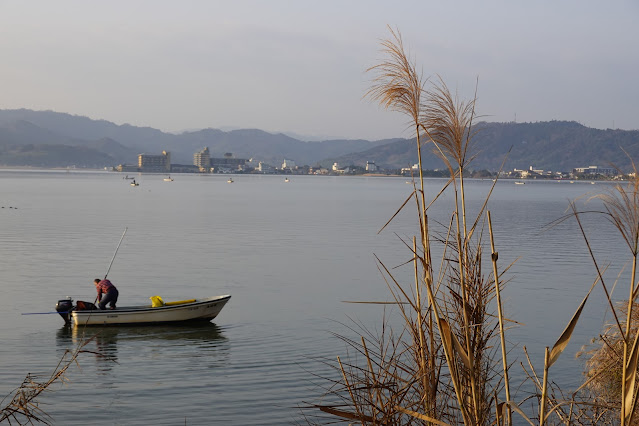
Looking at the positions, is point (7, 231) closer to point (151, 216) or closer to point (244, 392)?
point (151, 216)

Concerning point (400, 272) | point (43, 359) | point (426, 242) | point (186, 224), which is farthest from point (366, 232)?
point (426, 242)

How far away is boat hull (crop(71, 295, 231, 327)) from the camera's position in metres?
15.8

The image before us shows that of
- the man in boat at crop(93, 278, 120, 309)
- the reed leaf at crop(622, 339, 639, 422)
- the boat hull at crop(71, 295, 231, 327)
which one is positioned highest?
the reed leaf at crop(622, 339, 639, 422)

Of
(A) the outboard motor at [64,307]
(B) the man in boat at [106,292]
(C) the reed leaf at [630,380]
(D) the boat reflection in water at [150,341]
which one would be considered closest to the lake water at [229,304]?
(D) the boat reflection in water at [150,341]

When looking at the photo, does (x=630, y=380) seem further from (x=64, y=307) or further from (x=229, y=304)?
(x=229, y=304)

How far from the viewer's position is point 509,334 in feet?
52.3

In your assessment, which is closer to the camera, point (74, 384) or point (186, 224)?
point (74, 384)

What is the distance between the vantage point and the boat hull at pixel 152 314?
15777 millimetres

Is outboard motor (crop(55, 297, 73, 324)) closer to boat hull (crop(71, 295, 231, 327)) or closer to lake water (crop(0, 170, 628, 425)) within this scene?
boat hull (crop(71, 295, 231, 327))

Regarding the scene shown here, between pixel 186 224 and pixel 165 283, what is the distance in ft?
74.3

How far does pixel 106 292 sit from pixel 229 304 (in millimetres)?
4268

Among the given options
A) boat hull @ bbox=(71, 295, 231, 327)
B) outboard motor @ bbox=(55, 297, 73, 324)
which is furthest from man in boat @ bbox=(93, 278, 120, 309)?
outboard motor @ bbox=(55, 297, 73, 324)

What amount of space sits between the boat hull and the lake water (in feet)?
0.86

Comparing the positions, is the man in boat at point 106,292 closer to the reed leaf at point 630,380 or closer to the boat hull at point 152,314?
the boat hull at point 152,314
